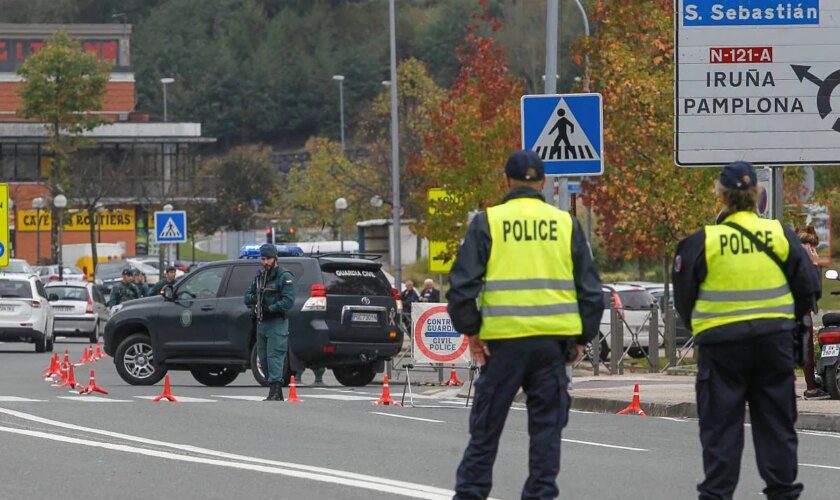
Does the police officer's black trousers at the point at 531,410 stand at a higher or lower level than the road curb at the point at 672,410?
higher

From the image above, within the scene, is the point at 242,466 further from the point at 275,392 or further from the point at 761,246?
the point at 275,392

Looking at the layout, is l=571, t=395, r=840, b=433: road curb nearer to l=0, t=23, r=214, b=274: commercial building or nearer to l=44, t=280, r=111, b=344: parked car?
l=44, t=280, r=111, b=344: parked car

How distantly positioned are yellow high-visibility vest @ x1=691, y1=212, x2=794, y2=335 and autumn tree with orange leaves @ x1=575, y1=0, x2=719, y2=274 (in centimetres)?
2219

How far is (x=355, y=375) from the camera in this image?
25.2 metres

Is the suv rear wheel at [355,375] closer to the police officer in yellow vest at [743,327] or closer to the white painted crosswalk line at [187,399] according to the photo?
the white painted crosswalk line at [187,399]

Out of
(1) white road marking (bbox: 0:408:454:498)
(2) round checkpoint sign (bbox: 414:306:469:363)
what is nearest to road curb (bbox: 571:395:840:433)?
(2) round checkpoint sign (bbox: 414:306:469:363)

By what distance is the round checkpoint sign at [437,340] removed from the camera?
22.4m

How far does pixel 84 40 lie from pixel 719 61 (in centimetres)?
10304

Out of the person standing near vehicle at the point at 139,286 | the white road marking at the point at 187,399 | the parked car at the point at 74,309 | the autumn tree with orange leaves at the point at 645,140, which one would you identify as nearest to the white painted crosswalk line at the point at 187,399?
the white road marking at the point at 187,399

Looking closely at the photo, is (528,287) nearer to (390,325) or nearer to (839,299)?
(390,325)

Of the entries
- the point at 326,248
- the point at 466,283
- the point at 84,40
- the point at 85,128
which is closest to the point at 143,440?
the point at 466,283

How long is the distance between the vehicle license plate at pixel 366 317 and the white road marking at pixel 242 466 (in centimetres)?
889

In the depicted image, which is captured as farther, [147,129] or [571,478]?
[147,129]

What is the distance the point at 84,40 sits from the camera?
119000 millimetres
